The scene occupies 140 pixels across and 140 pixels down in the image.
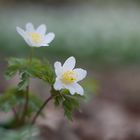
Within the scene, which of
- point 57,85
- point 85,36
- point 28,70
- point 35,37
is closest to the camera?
point 57,85

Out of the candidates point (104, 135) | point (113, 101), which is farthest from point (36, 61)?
A: point (113, 101)

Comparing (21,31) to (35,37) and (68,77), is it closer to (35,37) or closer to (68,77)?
(35,37)

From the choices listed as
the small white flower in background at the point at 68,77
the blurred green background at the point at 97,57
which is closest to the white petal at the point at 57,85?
the small white flower in background at the point at 68,77

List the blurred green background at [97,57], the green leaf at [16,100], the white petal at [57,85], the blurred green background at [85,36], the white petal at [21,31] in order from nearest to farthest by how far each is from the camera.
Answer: the white petal at [57,85] → the white petal at [21,31] → the green leaf at [16,100] → the blurred green background at [97,57] → the blurred green background at [85,36]

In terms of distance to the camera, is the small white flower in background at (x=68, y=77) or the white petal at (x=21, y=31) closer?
the small white flower in background at (x=68, y=77)

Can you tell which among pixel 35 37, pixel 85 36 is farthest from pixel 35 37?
Answer: pixel 85 36

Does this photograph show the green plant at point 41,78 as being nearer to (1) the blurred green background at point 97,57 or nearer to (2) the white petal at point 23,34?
(2) the white petal at point 23,34

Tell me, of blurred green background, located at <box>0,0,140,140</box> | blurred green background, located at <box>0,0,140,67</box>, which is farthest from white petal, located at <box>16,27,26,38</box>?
blurred green background, located at <box>0,0,140,67</box>

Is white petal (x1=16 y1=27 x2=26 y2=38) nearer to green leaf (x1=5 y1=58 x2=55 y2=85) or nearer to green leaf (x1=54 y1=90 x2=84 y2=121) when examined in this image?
A: green leaf (x1=5 y1=58 x2=55 y2=85)

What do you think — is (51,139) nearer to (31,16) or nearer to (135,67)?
(135,67)

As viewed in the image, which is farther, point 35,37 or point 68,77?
point 35,37
